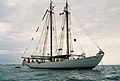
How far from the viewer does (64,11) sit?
102938mm

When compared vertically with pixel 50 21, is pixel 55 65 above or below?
below

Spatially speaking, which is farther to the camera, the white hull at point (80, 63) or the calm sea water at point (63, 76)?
the white hull at point (80, 63)

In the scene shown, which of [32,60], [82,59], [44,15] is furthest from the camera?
[32,60]

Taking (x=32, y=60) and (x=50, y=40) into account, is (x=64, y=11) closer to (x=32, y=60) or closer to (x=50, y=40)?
(x=50, y=40)

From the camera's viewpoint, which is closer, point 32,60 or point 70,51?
point 70,51

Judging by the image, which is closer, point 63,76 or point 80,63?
point 63,76

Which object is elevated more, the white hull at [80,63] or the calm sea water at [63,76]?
the white hull at [80,63]

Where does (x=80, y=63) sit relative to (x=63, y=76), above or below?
above

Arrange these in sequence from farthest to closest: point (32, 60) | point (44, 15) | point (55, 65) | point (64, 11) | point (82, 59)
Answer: point (32, 60) → point (44, 15) → point (64, 11) → point (55, 65) → point (82, 59)

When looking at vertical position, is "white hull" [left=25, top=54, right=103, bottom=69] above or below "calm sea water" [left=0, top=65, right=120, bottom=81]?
above

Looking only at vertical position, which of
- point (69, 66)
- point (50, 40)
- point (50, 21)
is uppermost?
point (50, 21)

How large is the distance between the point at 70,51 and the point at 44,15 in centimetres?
2413

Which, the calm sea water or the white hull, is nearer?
the calm sea water

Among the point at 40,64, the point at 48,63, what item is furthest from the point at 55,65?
the point at 40,64
